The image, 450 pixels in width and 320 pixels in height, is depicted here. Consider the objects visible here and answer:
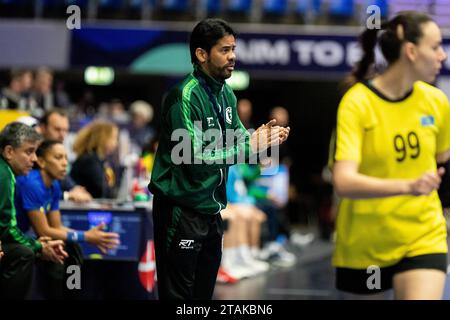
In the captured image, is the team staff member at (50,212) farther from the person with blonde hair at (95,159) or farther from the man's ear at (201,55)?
the man's ear at (201,55)

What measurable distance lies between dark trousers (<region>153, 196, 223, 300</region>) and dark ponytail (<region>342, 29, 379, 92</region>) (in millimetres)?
975

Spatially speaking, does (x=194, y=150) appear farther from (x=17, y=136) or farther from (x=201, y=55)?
(x=17, y=136)

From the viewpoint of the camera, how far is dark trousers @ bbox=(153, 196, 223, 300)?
180 inches

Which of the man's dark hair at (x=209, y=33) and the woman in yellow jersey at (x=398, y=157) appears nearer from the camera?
the woman in yellow jersey at (x=398, y=157)

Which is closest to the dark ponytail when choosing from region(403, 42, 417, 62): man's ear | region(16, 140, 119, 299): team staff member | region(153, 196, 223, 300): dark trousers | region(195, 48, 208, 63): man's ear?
region(403, 42, 417, 62): man's ear

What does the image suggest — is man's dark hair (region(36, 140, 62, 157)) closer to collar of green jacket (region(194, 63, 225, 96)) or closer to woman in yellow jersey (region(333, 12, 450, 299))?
collar of green jacket (region(194, 63, 225, 96))

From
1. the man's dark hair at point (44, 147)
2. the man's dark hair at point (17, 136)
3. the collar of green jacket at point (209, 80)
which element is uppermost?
the collar of green jacket at point (209, 80)

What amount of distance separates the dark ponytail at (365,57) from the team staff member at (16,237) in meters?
2.31

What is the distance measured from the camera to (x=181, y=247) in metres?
4.55

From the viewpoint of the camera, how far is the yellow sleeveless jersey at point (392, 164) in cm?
417

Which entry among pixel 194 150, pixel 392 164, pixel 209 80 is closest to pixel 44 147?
pixel 209 80

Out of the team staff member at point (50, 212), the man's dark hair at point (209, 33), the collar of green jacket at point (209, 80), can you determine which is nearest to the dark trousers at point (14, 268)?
the team staff member at point (50, 212)
